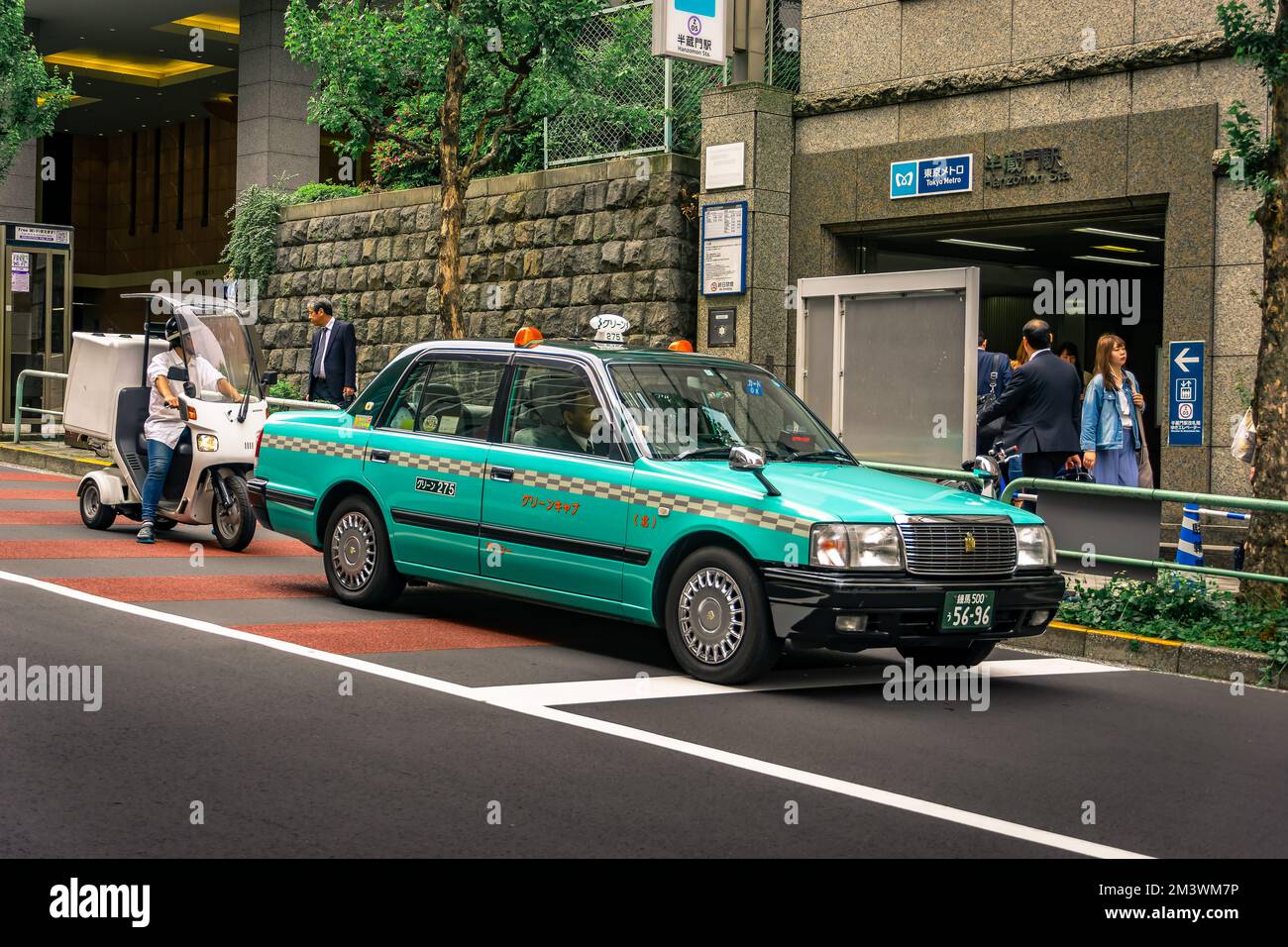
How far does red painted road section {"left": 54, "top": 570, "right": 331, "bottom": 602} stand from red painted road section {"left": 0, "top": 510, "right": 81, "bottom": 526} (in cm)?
371

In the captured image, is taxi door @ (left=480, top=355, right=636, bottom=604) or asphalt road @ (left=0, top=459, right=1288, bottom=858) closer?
asphalt road @ (left=0, top=459, right=1288, bottom=858)

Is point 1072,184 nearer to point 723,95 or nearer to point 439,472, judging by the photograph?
point 723,95

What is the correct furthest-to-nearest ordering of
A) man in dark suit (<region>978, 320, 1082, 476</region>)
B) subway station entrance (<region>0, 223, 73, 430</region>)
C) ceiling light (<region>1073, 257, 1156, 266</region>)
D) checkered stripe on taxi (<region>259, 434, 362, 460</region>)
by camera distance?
subway station entrance (<region>0, 223, 73, 430</region>), ceiling light (<region>1073, 257, 1156, 266</region>), man in dark suit (<region>978, 320, 1082, 476</region>), checkered stripe on taxi (<region>259, 434, 362, 460</region>)

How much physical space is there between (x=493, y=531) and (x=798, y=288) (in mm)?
7062

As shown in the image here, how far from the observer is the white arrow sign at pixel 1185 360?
1431 cm

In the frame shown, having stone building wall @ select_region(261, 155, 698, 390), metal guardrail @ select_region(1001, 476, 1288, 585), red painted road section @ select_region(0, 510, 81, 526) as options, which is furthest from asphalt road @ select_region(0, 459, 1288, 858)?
stone building wall @ select_region(261, 155, 698, 390)

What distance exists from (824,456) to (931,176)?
814cm

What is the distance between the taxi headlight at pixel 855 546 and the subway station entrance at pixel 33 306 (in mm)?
19773

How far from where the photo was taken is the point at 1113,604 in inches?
420

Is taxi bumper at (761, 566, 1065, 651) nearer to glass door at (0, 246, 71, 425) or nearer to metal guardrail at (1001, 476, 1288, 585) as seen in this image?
metal guardrail at (1001, 476, 1288, 585)

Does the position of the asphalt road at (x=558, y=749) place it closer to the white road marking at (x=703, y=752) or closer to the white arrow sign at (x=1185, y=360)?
the white road marking at (x=703, y=752)

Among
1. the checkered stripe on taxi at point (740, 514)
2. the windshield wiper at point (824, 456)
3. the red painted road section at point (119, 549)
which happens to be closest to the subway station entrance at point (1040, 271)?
the windshield wiper at point (824, 456)

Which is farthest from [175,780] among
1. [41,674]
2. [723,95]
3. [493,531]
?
[723,95]

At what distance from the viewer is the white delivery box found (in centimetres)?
1459
